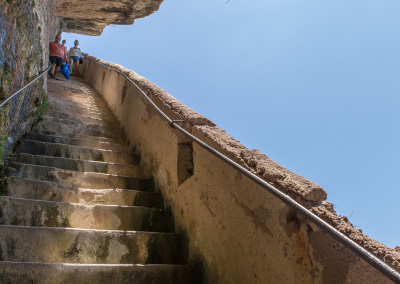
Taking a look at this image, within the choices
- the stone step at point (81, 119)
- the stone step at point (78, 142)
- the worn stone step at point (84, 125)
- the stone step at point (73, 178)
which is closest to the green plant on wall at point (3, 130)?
the stone step at point (73, 178)

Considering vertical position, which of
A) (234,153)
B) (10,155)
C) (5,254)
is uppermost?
(234,153)

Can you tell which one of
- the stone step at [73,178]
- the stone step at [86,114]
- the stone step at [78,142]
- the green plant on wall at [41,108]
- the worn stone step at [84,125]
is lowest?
the stone step at [73,178]

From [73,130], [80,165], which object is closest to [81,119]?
[73,130]

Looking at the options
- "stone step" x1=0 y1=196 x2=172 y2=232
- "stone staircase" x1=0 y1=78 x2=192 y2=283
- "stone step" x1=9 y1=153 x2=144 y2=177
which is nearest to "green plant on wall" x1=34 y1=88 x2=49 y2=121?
"stone staircase" x1=0 y1=78 x2=192 y2=283

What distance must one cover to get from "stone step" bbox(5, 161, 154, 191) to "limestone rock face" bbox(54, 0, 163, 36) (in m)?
6.60

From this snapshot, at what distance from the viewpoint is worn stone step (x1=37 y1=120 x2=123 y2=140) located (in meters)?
4.23

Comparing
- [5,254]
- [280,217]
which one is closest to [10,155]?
[5,254]

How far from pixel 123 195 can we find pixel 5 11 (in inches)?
66.4

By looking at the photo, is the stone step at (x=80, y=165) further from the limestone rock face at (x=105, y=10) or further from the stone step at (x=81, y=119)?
the limestone rock face at (x=105, y=10)

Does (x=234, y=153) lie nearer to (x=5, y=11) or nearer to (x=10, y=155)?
(x=5, y=11)

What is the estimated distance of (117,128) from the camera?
Answer: 5.07 metres

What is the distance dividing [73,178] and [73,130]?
162 cm

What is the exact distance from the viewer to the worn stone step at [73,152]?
340 cm

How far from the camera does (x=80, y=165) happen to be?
3.38 m
